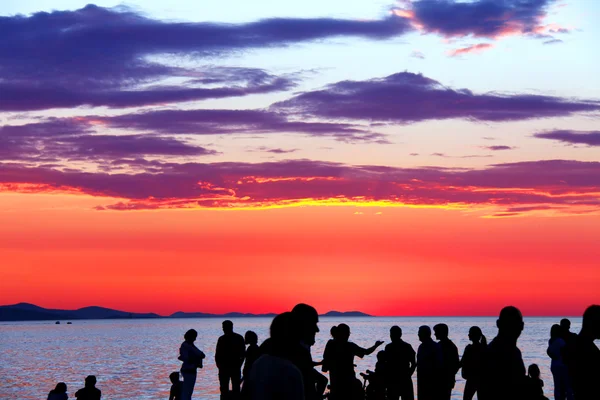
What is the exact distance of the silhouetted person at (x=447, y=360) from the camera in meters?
16.5

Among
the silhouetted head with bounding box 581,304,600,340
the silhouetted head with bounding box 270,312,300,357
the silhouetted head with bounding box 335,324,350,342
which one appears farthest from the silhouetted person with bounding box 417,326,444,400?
the silhouetted head with bounding box 270,312,300,357

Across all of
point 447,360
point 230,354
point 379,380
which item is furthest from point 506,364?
point 230,354

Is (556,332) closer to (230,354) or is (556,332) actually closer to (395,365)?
(395,365)

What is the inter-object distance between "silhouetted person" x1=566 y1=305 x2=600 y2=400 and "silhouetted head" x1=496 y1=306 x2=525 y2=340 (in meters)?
0.61

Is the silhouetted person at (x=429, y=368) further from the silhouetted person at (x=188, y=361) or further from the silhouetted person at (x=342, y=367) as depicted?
the silhouetted person at (x=188, y=361)

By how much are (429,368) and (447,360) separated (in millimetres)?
492

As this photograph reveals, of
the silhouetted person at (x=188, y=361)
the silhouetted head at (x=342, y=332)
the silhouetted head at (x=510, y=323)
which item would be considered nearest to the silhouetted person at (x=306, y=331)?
the silhouetted head at (x=510, y=323)

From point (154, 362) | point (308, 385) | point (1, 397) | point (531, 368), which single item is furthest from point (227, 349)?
point (154, 362)

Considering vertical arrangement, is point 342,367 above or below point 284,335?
below

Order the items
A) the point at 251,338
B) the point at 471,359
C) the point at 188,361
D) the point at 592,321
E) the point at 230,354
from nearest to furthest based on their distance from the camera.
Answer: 1. the point at 592,321
2. the point at 471,359
3. the point at 251,338
4. the point at 188,361
5. the point at 230,354

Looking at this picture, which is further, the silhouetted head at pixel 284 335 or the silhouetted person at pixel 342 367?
the silhouetted person at pixel 342 367

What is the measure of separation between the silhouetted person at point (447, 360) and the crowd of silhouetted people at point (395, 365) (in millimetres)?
19

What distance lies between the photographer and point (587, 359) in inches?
352

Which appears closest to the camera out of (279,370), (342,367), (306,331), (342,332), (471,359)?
(279,370)
